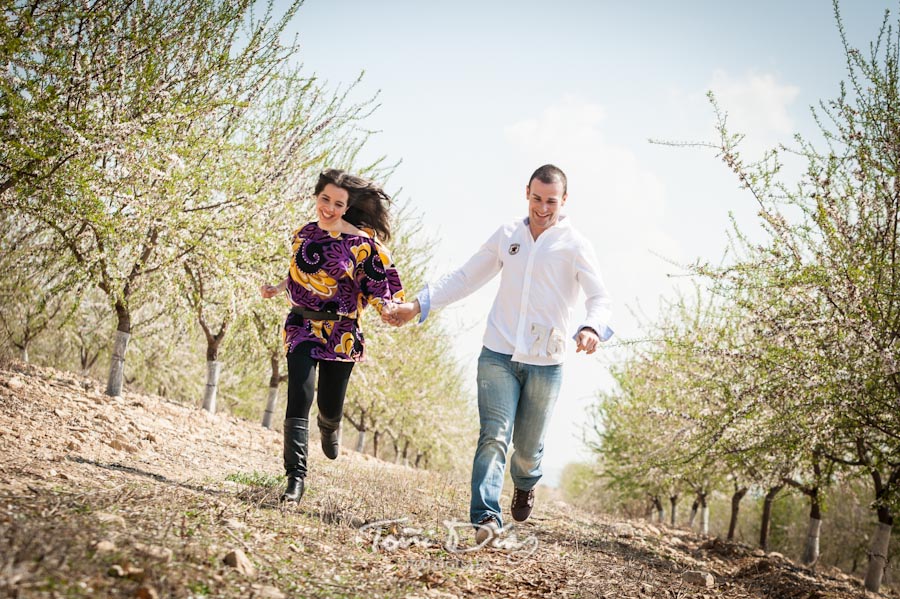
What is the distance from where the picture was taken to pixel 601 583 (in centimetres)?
379

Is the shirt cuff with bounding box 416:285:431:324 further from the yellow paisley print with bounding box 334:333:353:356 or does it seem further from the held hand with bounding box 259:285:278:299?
the held hand with bounding box 259:285:278:299

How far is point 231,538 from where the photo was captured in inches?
118

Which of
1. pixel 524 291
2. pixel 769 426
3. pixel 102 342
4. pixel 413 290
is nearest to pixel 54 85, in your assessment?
pixel 524 291

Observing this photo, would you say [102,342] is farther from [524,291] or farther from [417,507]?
[524,291]

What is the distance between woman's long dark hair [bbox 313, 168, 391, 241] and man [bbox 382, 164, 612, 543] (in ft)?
2.71

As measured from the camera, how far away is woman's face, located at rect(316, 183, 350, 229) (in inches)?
193

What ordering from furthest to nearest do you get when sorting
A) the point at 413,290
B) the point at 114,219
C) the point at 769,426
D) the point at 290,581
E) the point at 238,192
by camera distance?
the point at 413,290
the point at 238,192
the point at 769,426
the point at 114,219
the point at 290,581

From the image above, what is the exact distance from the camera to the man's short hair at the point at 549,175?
4586mm

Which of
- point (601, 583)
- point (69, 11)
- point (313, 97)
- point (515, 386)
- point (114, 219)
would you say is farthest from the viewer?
point (313, 97)

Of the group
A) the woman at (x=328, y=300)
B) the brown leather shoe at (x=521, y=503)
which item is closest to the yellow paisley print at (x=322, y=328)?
the woman at (x=328, y=300)

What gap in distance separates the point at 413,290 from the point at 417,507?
27.0 feet

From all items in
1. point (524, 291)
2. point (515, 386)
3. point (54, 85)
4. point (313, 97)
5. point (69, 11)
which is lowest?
point (515, 386)
